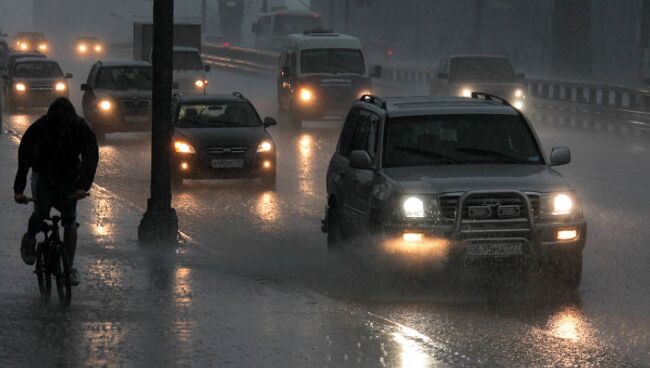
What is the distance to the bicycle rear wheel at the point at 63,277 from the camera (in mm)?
11469

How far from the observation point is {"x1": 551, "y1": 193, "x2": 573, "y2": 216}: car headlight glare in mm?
12625

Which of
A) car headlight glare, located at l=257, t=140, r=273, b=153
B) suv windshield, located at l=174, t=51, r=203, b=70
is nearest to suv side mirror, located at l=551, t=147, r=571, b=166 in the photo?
car headlight glare, located at l=257, t=140, r=273, b=153

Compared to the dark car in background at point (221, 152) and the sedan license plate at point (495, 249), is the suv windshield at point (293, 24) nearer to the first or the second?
the dark car in background at point (221, 152)

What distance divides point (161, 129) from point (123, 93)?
645 inches

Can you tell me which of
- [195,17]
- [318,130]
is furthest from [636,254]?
[195,17]

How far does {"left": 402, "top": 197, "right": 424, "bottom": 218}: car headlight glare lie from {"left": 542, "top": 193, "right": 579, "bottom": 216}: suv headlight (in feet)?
3.35

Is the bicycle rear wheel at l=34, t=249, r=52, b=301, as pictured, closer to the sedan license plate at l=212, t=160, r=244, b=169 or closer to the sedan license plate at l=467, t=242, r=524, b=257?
the sedan license plate at l=467, t=242, r=524, b=257

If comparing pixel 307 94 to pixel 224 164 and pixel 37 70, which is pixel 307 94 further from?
pixel 224 164

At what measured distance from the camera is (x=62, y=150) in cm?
1155

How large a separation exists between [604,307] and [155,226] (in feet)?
17.6

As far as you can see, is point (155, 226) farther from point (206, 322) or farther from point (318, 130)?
point (318, 130)

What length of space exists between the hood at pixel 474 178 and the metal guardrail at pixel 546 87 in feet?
87.1

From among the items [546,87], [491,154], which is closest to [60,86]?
[546,87]

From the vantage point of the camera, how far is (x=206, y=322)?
35.9 feet
